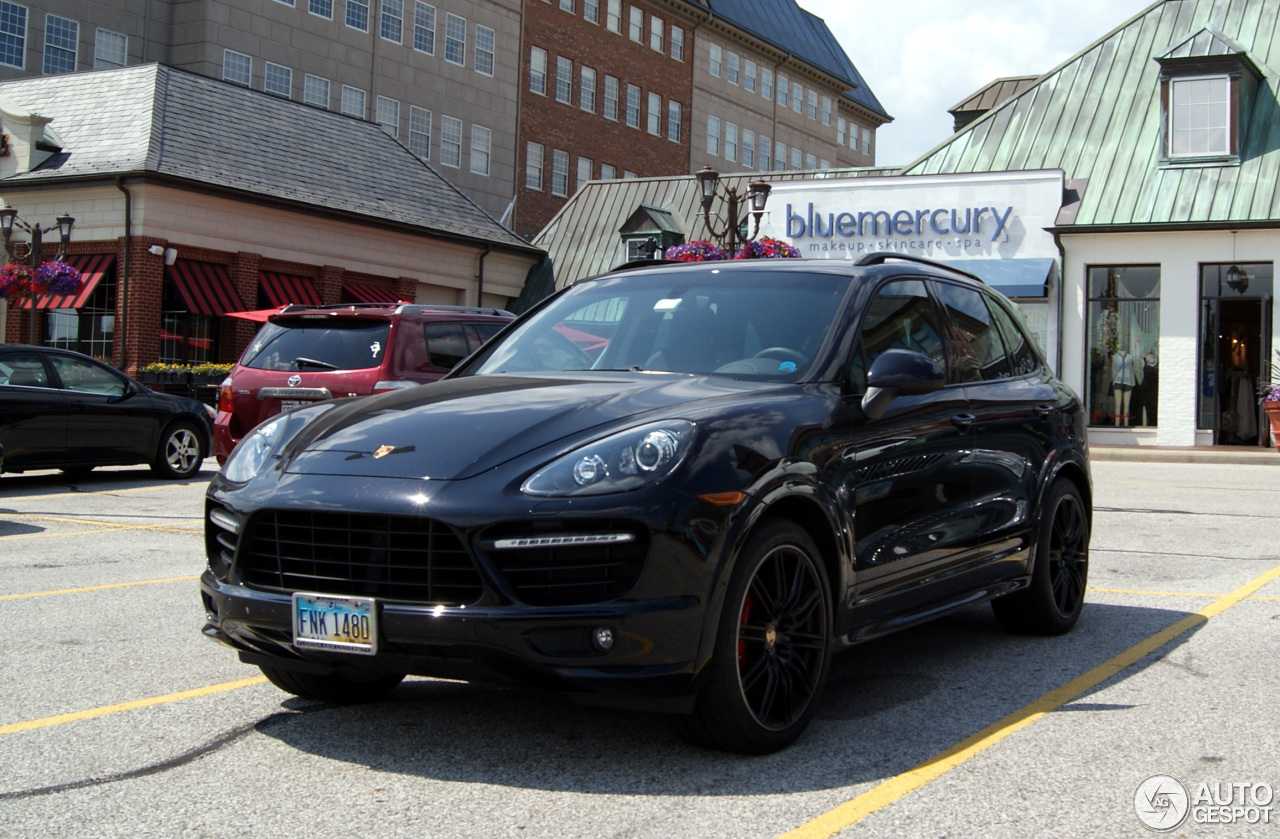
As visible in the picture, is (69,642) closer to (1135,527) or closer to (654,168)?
(1135,527)

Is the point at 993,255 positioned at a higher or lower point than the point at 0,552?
higher

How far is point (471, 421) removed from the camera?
14.1 ft

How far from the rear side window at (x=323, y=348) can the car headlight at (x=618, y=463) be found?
7.91m

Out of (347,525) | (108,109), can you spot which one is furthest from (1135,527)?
(108,109)

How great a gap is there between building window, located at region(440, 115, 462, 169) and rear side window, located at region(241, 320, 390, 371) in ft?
124

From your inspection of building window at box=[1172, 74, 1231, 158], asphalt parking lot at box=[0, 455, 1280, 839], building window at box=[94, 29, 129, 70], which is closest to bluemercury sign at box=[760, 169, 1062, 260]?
building window at box=[1172, 74, 1231, 158]

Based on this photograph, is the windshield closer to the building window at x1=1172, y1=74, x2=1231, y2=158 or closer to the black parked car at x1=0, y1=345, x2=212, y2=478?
the black parked car at x1=0, y1=345, x2=212, y2=478

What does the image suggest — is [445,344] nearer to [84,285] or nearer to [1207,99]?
[84,285]

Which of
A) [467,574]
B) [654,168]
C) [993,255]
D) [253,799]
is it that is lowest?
[253,799]

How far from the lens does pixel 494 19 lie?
50531mm

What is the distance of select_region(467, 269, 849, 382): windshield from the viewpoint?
5.04 metres

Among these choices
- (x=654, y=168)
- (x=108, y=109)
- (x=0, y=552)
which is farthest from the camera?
(x=654, y=168)

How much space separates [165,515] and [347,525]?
8.63 meters

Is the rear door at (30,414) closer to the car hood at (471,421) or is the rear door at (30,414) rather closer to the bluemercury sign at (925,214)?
the car hood at (471,421)
